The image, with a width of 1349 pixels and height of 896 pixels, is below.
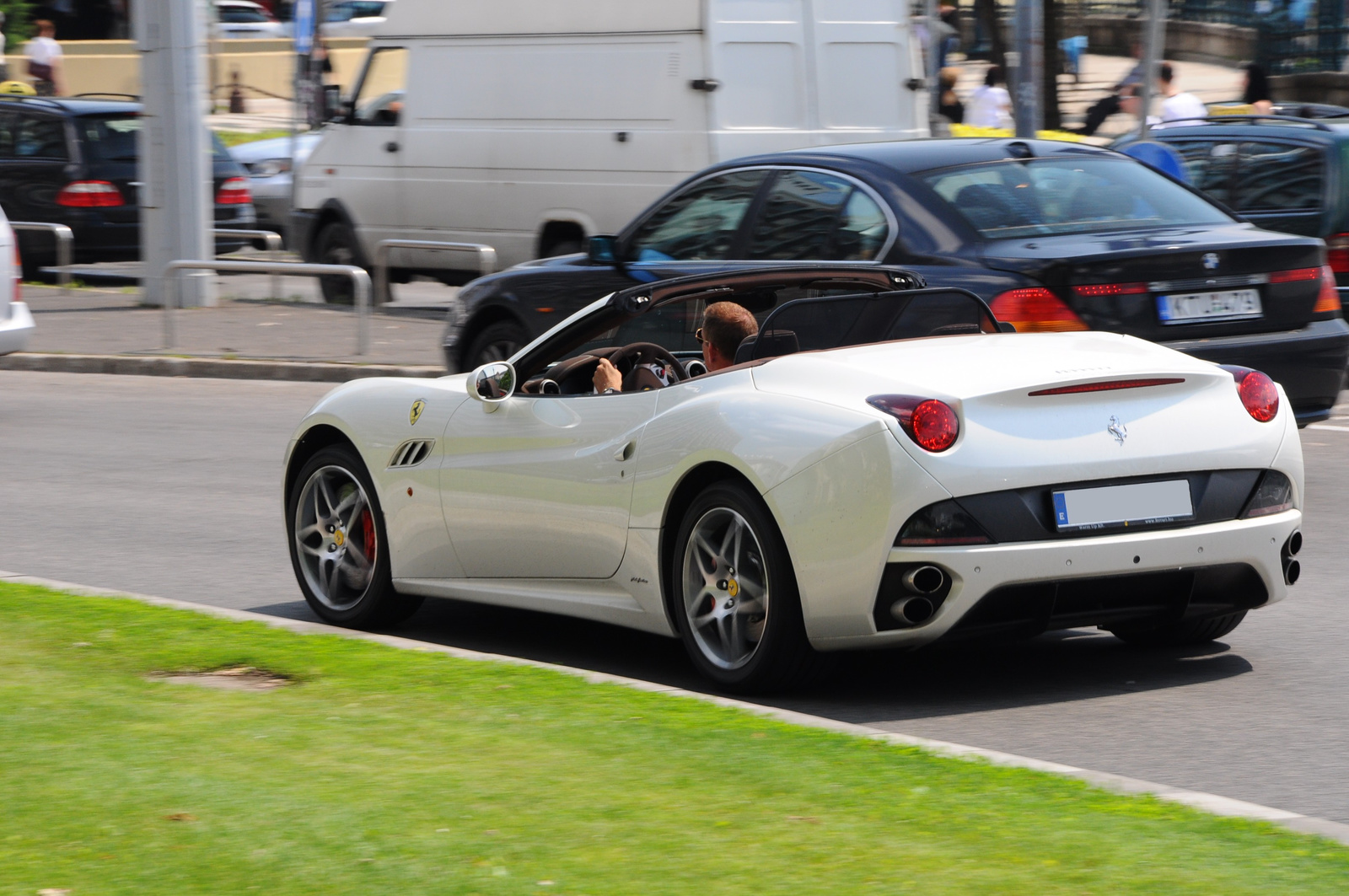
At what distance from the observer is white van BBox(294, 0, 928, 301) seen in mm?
16656

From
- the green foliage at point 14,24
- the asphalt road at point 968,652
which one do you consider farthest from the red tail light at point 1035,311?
the green foliage at point 14,24

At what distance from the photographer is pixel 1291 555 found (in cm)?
612

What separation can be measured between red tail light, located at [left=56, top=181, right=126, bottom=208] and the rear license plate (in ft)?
59.6

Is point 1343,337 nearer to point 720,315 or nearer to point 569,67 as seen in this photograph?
point 720,315

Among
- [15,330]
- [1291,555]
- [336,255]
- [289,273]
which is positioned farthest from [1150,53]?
[1291,555]

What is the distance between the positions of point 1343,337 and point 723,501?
15.3 ft

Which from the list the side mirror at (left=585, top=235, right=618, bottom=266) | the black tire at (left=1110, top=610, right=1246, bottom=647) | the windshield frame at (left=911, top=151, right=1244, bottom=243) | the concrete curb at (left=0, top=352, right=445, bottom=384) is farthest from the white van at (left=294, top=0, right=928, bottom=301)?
the black tire at (left=1110, top=610, right=1246, bottom=647)

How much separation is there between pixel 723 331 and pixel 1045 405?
128 centimetres

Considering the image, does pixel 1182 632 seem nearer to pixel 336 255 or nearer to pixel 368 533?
pixel 368 533

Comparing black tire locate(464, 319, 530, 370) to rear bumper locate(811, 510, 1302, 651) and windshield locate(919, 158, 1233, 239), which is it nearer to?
windshield locate(919, 158, 1233, 239)

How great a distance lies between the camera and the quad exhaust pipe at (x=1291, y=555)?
6082 millimetres

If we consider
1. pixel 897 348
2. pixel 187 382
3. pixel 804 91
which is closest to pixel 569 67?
pixel 804 91

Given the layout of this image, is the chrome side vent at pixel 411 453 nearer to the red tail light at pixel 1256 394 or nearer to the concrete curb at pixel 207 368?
the red tail light at pixel 1256 394

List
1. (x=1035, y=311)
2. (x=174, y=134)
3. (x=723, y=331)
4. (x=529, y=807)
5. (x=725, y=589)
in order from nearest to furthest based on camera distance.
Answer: (x=529, y=807)
(x=725, y=589)
(x=723, y=331)
(x=1035, y=311)
(x=174, y=134)
